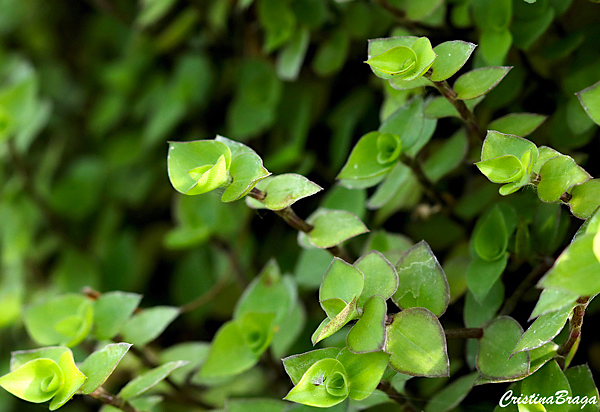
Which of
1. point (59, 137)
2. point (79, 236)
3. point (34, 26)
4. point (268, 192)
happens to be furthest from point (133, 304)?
point (34, 26)

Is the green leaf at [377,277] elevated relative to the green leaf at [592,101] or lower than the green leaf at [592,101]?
lower

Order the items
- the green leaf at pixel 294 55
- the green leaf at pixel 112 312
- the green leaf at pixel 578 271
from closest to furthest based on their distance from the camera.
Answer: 1. the green leaf at pixel 578 271
2. the green leaf at pixel 112 312
3. the green leaf at pixel 294 55

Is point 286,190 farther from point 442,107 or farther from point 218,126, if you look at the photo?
point 218,126

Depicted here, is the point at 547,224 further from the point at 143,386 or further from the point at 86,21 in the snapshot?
the point at 86,21

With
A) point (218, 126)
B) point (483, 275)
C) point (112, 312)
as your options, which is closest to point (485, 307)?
point (483, 275)

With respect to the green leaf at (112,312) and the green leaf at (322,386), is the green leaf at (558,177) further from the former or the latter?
the green leaf at (112,312)

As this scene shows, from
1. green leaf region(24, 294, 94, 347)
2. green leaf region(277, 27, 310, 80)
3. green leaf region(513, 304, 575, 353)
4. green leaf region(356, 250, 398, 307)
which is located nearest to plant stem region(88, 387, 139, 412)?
green leaf region(24, 294, 94, 347)

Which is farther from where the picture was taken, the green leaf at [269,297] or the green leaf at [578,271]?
the green leaf at [269,297]

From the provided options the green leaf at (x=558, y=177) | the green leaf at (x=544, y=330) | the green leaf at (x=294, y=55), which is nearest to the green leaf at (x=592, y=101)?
the green leaf at (x=558, y=177)
